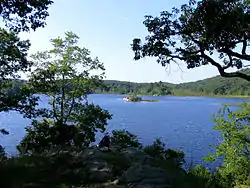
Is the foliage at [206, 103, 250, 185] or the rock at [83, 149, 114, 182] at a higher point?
the rock at [83, 149, 114, 182]

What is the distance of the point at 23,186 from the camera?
271 centimetres

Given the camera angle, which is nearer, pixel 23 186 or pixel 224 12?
pixel 23 186

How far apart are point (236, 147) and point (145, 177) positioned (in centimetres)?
1629

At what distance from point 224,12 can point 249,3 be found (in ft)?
2.09

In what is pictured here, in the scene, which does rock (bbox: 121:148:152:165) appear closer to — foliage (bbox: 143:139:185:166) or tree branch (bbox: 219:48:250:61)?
foliage (bbox: 143:139:185:166)

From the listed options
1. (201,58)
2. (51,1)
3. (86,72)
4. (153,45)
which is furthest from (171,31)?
(86,72)

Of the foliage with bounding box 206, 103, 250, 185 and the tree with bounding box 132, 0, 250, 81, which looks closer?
the tree with bounding box 132, 0, 250, 81

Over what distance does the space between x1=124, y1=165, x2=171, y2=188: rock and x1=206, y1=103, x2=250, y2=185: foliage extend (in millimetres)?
15462

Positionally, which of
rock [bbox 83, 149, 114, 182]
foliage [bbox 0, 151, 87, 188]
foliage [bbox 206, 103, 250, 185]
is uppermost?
foliage [bbox 0, 151, 87, 188]

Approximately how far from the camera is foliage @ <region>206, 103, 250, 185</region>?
18250mm

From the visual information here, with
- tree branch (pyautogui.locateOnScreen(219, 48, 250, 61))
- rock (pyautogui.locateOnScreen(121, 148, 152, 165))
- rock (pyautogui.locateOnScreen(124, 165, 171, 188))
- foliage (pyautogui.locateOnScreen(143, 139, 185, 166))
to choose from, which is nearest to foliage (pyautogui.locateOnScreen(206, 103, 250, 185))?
foliage (pyautogui.locateOnScreen(143, 139, 185, 166))

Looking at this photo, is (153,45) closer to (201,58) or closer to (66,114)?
(201,58)

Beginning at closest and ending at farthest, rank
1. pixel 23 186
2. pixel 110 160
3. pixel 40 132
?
1. pixel 23 186
2. pixel 110 160
3. pixel 40 132

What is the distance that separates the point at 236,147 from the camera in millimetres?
18750
